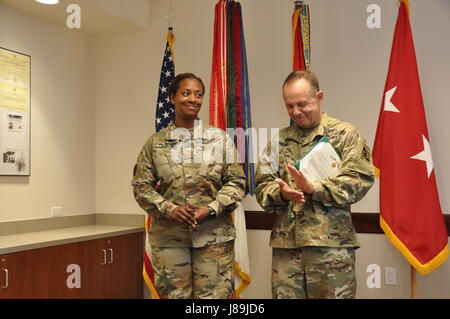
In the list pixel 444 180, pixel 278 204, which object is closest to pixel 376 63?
pixel 444 180

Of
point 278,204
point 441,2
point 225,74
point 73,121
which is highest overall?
point 441,2

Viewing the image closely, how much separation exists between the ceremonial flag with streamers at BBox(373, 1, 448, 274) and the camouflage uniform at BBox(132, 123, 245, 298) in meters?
1.09

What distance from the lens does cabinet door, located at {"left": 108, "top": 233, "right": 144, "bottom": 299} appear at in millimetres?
3658

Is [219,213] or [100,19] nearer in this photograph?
[219,213]

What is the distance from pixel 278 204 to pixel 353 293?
46cm

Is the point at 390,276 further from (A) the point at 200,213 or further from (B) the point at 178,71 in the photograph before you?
(B) the point at 178,71

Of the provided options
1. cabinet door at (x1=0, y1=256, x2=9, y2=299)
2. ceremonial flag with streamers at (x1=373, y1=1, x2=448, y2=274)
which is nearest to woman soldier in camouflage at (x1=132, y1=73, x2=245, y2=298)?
cabinet door at (x1=0, y1=256, x2=9, y2=299)

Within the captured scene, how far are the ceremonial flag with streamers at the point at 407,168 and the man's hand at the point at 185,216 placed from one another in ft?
4.54

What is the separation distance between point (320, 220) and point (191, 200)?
2.20ft

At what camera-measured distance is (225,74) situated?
3.36 metres
